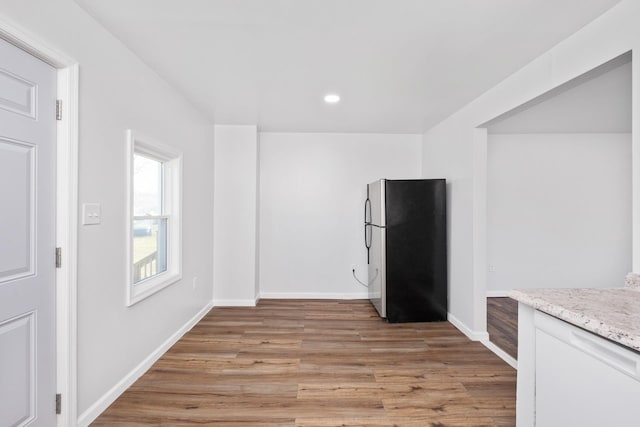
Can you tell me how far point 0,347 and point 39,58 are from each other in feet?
4.42

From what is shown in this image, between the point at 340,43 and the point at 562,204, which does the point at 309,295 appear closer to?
the point at 340,43

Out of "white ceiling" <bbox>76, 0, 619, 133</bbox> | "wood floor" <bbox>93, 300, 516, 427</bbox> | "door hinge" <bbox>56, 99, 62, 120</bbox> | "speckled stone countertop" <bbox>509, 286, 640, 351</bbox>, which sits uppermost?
"white ceiling" <bbox>76, 0, 619, 133</bbox>

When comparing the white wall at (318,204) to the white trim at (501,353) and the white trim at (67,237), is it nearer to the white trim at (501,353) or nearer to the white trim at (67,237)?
the white trim at (501,353)

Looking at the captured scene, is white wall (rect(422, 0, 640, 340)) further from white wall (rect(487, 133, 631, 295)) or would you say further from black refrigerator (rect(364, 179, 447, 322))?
white wall (rect(487, 133, 631, 295))

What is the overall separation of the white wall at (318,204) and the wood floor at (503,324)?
64.6 inches

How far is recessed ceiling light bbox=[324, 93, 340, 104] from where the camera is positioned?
2840 millimetres

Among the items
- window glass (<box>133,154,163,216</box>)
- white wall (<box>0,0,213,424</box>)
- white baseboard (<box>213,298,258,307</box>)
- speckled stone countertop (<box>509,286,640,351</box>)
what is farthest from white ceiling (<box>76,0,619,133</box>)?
white baseboard (<box>213,298,258,307</box>)

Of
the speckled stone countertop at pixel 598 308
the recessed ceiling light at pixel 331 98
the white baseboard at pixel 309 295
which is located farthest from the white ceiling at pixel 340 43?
the white baseboard at pixel 309 295

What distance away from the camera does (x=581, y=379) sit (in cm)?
107

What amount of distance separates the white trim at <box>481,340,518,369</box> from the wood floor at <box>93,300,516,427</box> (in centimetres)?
6

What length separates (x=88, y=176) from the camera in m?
1.73

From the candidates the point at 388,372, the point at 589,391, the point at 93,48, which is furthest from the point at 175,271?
the point at 589,391

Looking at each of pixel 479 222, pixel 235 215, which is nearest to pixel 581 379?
pixel 479 222

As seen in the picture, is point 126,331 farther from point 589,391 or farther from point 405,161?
point 405,161
